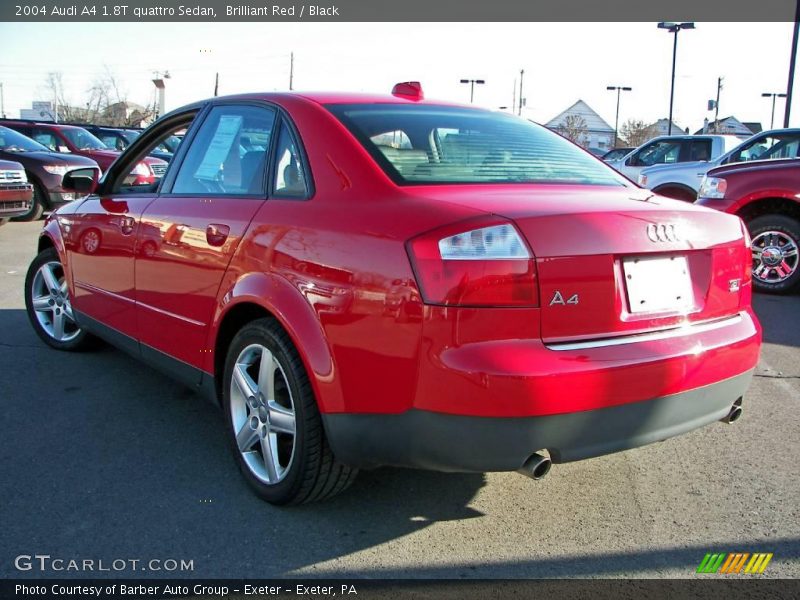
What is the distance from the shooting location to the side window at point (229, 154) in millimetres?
3266

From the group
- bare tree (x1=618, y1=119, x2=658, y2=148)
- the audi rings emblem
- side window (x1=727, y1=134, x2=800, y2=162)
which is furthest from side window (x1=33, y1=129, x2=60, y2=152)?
bare tree (x1=618, y1=119, x2=658, y2=148)

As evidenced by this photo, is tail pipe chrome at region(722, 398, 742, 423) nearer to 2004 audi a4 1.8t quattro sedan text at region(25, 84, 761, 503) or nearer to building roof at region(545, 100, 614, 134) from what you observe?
2004 audi a4 1.8t quattro sedan text at region(25, 84, 761, 503)

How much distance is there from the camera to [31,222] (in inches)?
514

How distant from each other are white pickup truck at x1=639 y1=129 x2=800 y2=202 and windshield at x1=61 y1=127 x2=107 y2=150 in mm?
10988

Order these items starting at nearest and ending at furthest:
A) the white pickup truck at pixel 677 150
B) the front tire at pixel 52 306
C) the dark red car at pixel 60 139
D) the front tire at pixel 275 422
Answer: the front tire at pixel 275 422 → the front tire at pixel 52 306 → the white pickup truck at pixel 677 150 → the dark red car at pixel 60 139

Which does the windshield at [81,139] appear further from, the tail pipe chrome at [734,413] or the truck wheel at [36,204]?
the tail pipe chrome at [734,413]

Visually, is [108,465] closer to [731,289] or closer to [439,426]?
[439,426]

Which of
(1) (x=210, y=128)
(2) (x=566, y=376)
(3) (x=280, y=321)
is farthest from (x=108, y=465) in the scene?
(2) (x=566, y=376)

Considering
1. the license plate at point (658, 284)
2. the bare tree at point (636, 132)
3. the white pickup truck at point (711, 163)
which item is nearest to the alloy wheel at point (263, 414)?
the license plate at point (658, 284)

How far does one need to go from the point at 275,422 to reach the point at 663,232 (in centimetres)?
162

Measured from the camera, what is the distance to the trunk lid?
239 centimetres

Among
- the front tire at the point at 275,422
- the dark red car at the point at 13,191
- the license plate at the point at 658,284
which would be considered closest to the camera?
the license plate at the point at 658,284

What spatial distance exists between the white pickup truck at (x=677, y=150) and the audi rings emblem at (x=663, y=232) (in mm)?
11622

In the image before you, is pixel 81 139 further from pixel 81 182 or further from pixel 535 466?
pixel 535 466
